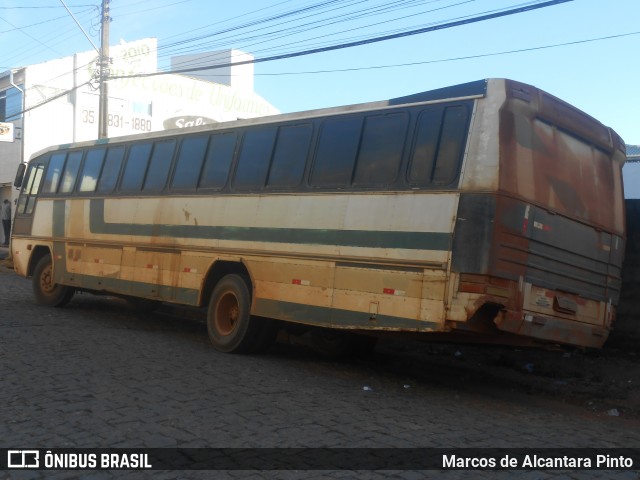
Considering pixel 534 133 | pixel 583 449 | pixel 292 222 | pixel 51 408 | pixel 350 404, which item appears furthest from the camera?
pixel 292 222

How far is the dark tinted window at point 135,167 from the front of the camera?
1210 cm

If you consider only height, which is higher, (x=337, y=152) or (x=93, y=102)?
(x=93, y=102)

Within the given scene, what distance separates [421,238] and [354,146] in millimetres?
1672

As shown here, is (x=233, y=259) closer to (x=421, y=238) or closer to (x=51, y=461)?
(x=421, y=238)

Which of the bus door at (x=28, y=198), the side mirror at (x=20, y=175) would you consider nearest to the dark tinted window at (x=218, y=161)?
the bus door at (x=28, y=198)

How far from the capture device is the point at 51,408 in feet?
21.3

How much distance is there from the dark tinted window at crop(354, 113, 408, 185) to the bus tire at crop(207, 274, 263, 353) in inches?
95.8

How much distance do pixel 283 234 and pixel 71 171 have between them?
649 cm

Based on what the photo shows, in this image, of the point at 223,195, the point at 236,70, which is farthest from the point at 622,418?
the point at 236,70

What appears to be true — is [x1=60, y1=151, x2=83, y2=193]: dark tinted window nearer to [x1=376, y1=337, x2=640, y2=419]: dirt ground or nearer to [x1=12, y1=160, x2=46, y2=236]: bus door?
[x1=12, y1=160, x2=46, y2=236]: bus door

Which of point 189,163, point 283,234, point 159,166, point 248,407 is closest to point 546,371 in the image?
point 283,234

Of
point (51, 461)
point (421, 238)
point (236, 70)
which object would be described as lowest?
point (51, 461)

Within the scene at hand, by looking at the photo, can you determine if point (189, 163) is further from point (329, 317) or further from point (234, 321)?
point (329, 317)

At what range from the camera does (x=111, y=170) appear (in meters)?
12.9
